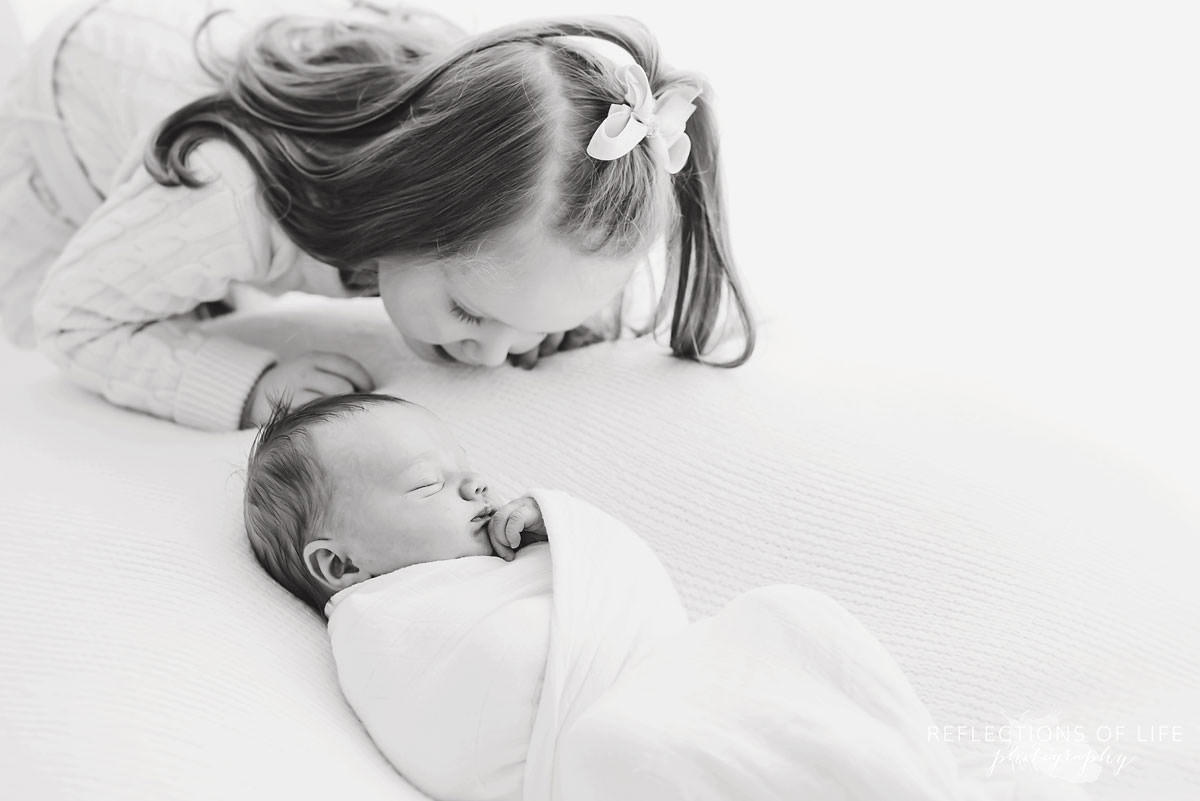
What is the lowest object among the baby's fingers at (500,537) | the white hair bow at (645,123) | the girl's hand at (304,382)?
the girl's hand at (304,382)

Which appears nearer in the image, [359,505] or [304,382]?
[359,505]

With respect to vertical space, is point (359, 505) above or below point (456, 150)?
below

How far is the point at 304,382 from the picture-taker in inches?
56.1

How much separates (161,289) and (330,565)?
542 millimetres

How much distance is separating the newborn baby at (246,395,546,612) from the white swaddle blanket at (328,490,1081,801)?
3cm

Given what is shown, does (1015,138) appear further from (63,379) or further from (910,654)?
(63,379)

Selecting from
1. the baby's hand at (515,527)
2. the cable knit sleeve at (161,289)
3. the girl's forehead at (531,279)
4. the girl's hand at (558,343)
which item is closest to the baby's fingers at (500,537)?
the baby's hand at (515,527)

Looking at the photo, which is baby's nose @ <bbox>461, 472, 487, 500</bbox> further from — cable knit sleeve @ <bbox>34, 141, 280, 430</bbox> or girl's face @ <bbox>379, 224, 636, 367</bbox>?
cable knit sleeve @ <bbox>34, 141, 280, 430</bbox>

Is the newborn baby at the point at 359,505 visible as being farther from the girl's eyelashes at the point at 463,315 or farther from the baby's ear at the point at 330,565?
the girl's eyelashes at the point at 463,315

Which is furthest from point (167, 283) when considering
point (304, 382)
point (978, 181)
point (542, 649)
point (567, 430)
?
point (978, 181)

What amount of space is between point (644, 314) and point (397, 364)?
499 millimetres

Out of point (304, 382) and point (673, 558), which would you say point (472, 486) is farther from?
point (304, 382)

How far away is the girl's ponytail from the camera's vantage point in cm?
140

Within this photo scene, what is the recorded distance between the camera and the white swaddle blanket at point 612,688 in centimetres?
80
